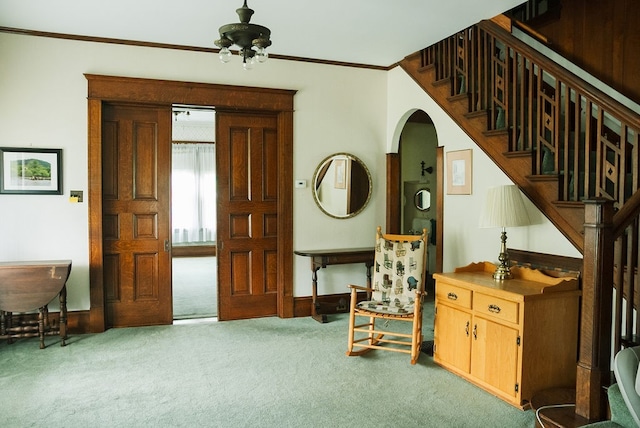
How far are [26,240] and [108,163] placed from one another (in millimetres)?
996

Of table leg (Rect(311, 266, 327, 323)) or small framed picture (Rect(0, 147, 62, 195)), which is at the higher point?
small framed picture (Rect(0, 147, 62, 195))

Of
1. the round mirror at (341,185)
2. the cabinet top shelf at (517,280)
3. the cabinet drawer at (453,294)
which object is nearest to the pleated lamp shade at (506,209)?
the cabinet top shelf at (517,280)

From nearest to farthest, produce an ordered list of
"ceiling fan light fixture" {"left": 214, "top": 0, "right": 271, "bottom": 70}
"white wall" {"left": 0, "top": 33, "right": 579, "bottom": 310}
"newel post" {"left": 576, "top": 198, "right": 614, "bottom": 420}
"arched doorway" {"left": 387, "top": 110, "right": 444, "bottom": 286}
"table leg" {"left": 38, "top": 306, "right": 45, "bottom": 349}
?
"newel post" {"left": 576, "top": 198, "right": 614, "bottom": 420}, "ceiling fan light fixture" {"left": 214, "top": 0, "right": 271, "bottom": 70}, "table leg" {"left": 38, "top": 306, "right": 45, "bottom": 349}, "white wall" {"left": 0, "top": 33, "right": 579, "bottom": 310}, "arched doorway" {"left": 387, "top": 110, "right": 444, "bottom": 286}

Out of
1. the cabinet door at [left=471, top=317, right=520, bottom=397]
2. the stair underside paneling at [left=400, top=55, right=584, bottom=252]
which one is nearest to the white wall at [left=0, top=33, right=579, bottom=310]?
the stair underside paneling at [left=400, top=55, right=584, bottom=252]

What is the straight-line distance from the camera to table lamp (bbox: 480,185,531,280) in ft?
11.5

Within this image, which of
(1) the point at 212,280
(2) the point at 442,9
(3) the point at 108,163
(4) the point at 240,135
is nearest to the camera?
(2) the point at 442,9

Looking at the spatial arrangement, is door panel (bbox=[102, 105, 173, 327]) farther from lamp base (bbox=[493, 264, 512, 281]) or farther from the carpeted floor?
lamp base (bbox=[493, 264, 512, 281])

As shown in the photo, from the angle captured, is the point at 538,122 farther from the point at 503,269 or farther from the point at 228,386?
the point at 228,386

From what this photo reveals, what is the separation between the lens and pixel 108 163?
15.7ft

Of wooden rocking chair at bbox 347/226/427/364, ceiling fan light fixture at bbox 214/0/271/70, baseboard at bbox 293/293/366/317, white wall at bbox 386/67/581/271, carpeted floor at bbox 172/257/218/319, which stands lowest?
carpeted floor at bbox 172/257/218/319

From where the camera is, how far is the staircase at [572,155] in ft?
7.75

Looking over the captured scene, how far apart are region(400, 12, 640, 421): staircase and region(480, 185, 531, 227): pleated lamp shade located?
18cm

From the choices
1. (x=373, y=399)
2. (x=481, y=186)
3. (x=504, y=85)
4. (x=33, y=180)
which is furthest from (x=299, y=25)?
(x=373, y=399)

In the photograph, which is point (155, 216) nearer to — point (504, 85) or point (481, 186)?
point (481, 186)
